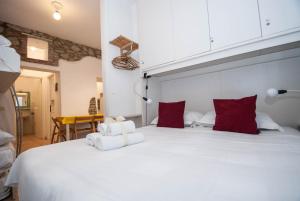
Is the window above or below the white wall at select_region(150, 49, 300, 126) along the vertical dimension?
above

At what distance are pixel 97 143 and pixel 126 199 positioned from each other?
614 millimetres

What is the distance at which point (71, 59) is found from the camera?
13.3 ft

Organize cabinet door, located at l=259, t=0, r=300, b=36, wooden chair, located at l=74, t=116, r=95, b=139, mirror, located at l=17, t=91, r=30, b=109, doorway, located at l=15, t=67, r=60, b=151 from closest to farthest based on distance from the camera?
cabinet door, located at l=259, t=0, r=300, b=36 < wooden chair, located at l=74, t=116, r=95, b=139 < doorway, located at l=15, t=67, r=60, b=151 < mirror, located at l=17, t=91, r=30, b=109

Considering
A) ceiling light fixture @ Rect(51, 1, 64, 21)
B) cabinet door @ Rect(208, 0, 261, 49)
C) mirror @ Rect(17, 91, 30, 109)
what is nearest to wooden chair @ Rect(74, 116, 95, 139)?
ceiling light fixture @ Rect(51, 1, 64, 21)

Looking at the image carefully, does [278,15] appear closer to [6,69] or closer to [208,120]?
[208,120]

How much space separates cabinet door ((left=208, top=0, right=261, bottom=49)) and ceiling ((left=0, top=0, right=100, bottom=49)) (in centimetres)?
216

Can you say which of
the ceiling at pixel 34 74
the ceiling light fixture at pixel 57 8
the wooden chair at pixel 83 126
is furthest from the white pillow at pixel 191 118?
the ceiling at pixel 34 74

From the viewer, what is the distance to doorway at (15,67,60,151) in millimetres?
4499

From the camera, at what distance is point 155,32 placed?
2.03 m

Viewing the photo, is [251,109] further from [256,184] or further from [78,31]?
[78,31]

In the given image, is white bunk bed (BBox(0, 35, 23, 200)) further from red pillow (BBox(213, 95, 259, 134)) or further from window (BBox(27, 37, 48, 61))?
window (BBox(27, 37, 48, 61))

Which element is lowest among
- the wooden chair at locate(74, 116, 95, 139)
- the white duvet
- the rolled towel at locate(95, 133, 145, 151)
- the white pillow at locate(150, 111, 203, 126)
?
the wooden chair at locate(74, 116, 95, 139)

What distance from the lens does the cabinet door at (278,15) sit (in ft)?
3.74

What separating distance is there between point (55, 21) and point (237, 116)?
12.4 feet
